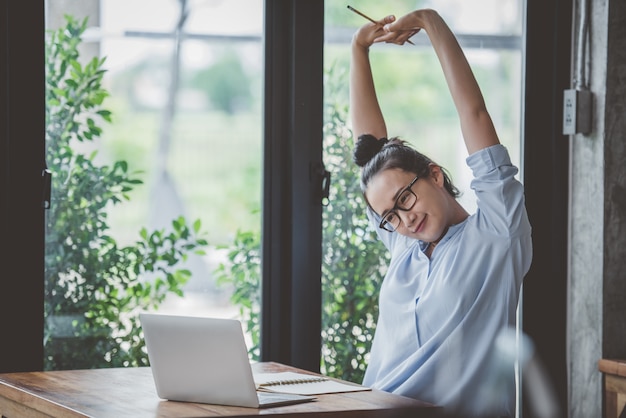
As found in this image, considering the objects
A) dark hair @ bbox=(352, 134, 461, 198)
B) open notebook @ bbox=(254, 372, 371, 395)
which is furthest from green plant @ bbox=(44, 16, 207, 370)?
dark hair @ bbox=(352, 134, 461, 198)

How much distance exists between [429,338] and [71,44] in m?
1.46

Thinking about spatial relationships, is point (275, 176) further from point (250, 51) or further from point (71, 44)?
point (71, 44)

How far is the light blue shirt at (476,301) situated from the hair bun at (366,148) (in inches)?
13.6

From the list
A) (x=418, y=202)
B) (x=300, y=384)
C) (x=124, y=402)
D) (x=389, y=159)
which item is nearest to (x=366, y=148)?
(x=389, y=159)

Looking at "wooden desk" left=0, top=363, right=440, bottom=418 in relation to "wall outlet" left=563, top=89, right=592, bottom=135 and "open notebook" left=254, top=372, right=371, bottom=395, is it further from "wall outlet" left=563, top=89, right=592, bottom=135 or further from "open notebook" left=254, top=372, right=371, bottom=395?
"wall outlet" left=563, top=89, right=592, bottom=135

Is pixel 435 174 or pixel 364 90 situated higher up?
pixel 364 90

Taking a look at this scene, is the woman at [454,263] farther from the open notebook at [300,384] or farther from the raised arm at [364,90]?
the raised arm at [364,90]

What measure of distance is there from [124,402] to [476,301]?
0.86 m

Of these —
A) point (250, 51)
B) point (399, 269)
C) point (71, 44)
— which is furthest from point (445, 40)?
point (71, 44)

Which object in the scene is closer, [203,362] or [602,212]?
[203,362]

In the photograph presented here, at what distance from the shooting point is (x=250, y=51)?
3.23m

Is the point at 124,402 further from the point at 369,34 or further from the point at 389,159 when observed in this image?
the point at 369,34

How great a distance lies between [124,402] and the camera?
211 centimetres

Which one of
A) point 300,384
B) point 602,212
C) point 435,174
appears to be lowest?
point 300,384
